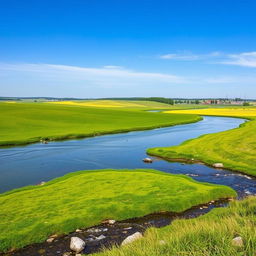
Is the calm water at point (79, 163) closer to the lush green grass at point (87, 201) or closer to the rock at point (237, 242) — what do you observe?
the lush green grass at point (87, 201)

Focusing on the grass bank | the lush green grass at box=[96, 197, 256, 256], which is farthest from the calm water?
the lush green grass at box=[96, 197, 256, 256]

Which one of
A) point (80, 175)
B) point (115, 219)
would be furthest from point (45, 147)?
point (115, 219)

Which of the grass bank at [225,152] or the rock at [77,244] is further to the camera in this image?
the grass bank at [225,152]

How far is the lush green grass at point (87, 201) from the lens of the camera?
45.5 ft

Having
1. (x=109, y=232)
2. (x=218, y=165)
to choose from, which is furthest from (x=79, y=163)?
(x=109, y=232)

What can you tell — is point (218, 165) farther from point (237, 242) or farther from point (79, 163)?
point (237, 242)

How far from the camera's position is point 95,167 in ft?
92.8

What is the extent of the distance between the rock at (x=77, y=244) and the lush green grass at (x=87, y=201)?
1.52 m

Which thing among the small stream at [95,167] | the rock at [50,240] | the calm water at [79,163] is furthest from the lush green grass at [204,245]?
the calm water at [79,163]

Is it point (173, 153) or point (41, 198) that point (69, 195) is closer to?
point (41, 198)

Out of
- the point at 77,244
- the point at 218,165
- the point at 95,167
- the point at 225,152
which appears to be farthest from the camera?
the point at 225,152

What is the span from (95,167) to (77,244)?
53.0ft

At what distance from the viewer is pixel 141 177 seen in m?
22.9

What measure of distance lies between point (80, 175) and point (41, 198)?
627cm
